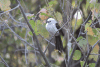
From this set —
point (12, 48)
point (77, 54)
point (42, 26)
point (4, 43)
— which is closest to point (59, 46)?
point (77, 54)

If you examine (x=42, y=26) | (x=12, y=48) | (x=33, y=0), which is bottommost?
(x=12, y=48)

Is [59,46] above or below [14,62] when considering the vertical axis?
A: above

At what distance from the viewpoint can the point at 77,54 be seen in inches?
72.4

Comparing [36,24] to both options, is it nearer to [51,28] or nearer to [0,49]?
[51,28]

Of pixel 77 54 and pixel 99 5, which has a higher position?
pixel 99 5

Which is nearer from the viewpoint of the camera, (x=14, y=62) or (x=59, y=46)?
(x=59, y=46)

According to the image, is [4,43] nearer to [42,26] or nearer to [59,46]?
[59,46]

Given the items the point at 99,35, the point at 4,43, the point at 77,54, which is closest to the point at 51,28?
the point at 77,54

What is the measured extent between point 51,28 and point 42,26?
137 centimetres

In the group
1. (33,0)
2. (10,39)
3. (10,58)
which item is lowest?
(10,58)

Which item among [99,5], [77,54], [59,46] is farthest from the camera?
[59,46]

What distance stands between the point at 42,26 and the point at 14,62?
153 inches

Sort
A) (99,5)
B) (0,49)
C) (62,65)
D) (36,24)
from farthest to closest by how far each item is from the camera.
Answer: (0,49)
(62,65)
(36,24)
(99,5)

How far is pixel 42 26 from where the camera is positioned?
5.50 ft
